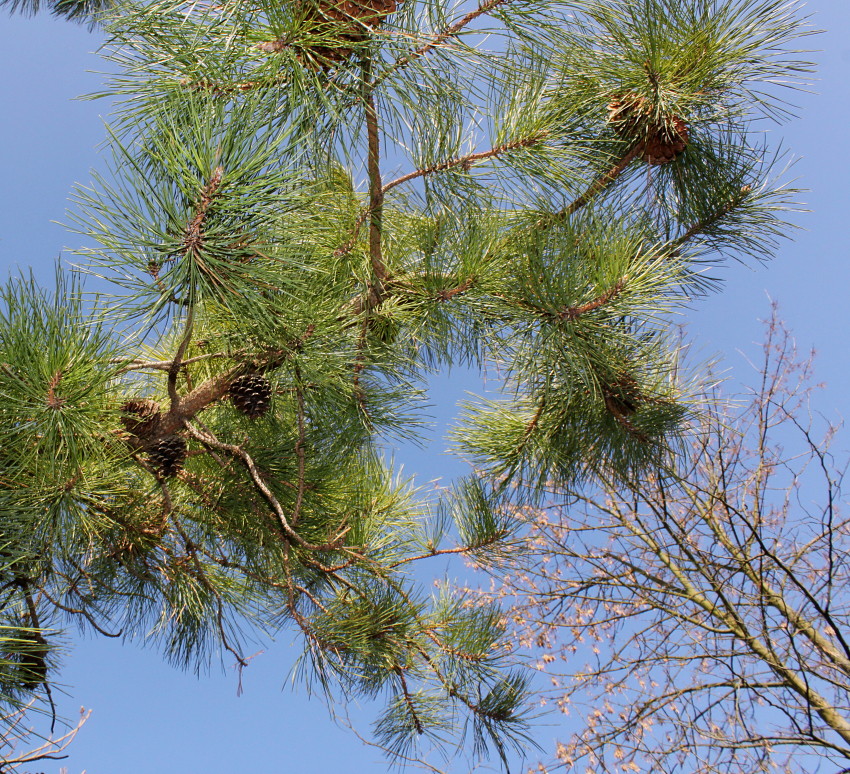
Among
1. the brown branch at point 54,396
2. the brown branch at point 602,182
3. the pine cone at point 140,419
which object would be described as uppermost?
the brown branch at point 602,182

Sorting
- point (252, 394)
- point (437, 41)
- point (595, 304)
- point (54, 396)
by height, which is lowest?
point (54, 396)

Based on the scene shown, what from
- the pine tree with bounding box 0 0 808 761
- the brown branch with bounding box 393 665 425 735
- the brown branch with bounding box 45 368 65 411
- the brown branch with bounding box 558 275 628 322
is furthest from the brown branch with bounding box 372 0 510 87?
the brown branch with bounding box 393 665 425 735

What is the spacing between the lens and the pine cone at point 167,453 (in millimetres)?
1292

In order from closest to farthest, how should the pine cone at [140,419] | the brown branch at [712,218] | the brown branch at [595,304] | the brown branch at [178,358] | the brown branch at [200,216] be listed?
the brown branch at [200,216], the brown branch at [178,358], the brown branch at [595,304], the pine cone at [140,419], the brown branch at [712,218]

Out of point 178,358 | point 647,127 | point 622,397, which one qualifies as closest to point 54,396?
point 178,358

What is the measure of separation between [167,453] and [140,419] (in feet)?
0.28

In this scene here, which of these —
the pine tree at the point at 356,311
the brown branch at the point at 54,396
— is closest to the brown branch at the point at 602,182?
the pine tree at the point at 356,311

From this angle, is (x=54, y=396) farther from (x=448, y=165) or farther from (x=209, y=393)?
(x=448, y=165)

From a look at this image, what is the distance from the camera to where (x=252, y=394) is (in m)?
1.30

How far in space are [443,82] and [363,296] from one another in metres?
0.45

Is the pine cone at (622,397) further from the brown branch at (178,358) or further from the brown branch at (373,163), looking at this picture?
the brown branch at (178,358)

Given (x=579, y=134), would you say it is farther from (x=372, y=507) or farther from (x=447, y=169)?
(x=372, y=507)

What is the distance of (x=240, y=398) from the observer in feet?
4.33

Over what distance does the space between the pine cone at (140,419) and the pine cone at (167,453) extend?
0.03 meters
